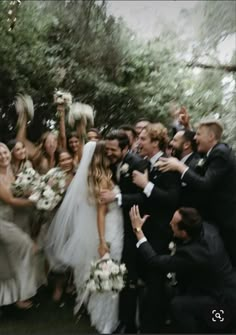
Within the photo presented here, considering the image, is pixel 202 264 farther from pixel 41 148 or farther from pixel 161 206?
pixel 41 148

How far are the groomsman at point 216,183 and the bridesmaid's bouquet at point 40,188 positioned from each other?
2.64 feet

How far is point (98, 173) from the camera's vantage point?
3912 mm

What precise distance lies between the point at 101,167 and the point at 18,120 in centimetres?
74

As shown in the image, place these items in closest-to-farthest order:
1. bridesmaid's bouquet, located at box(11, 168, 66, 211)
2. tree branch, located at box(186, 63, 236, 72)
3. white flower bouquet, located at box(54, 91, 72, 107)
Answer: bridesmaid's bouquet, located at box(11, 168, 66, 211)
white flower bouquet, located at box(54, 91, 72, 107)
tree branch, located at box(186, 63, 236, 72)

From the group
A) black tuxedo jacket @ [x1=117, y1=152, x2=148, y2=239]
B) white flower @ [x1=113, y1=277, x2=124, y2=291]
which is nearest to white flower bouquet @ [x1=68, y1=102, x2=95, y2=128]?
black tuxedo jacket @ [x1=117, y1=152, x2=148, y2=239]

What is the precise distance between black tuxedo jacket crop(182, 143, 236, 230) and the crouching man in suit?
0.14m

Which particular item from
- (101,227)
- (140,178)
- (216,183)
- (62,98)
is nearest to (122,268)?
(101,227)

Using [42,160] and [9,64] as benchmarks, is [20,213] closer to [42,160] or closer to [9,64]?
[42,160]

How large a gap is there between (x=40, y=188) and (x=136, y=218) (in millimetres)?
768

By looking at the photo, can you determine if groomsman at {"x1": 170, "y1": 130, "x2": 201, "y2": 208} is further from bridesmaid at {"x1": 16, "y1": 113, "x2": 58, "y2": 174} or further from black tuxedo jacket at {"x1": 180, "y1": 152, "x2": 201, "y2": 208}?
bridesmaid at {"x1": 16, "y1": 113, "x2": 58, "y2": 174}

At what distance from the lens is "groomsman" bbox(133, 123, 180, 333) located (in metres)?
3.84

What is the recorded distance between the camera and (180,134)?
3.94 meters

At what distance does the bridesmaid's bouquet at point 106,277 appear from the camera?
12.3 feet

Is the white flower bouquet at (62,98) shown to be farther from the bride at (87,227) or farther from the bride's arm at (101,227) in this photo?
the bride's arm at (101,227)
